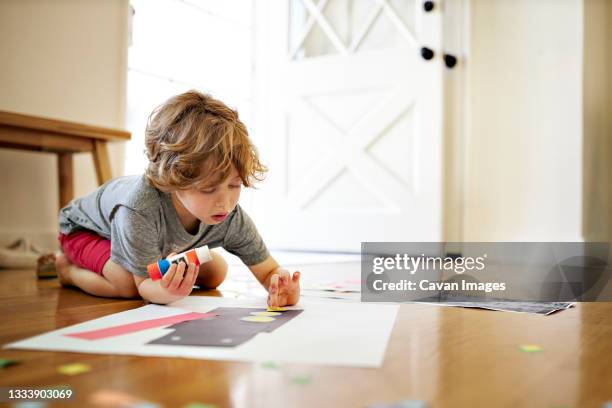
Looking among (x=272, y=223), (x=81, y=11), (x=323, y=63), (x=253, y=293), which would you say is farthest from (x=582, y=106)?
(x=81, y=11)

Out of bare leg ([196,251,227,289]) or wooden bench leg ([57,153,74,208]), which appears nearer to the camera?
bare leg ([196,251,227,289])

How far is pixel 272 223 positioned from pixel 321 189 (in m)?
0.33

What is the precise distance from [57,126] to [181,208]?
79 centimetres

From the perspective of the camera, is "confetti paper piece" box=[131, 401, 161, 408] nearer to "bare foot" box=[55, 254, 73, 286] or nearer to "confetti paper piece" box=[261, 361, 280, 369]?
"confetti paper piece" box=[261, 361, 280, 369]

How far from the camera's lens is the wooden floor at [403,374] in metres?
0.49

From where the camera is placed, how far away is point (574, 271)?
1707mm

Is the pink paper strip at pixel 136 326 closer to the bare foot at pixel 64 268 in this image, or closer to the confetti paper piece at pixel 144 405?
the confetti paper piece at pixel 144 405

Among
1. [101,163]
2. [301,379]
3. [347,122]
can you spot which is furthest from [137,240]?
[347,122]

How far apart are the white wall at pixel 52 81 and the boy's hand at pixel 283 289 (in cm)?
139

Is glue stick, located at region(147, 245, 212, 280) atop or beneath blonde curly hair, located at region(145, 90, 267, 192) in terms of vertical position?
beneath

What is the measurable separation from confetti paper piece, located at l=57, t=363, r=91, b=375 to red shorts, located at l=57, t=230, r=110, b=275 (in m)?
0.61

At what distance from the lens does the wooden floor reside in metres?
0.49

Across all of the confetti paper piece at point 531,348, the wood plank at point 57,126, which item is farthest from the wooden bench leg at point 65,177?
the confetti paper piece at point 531,348

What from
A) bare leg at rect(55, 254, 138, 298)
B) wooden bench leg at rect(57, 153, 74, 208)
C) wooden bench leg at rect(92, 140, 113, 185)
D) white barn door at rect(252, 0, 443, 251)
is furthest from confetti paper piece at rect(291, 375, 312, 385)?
white barn door at rect(252, 0, 443, 251)
